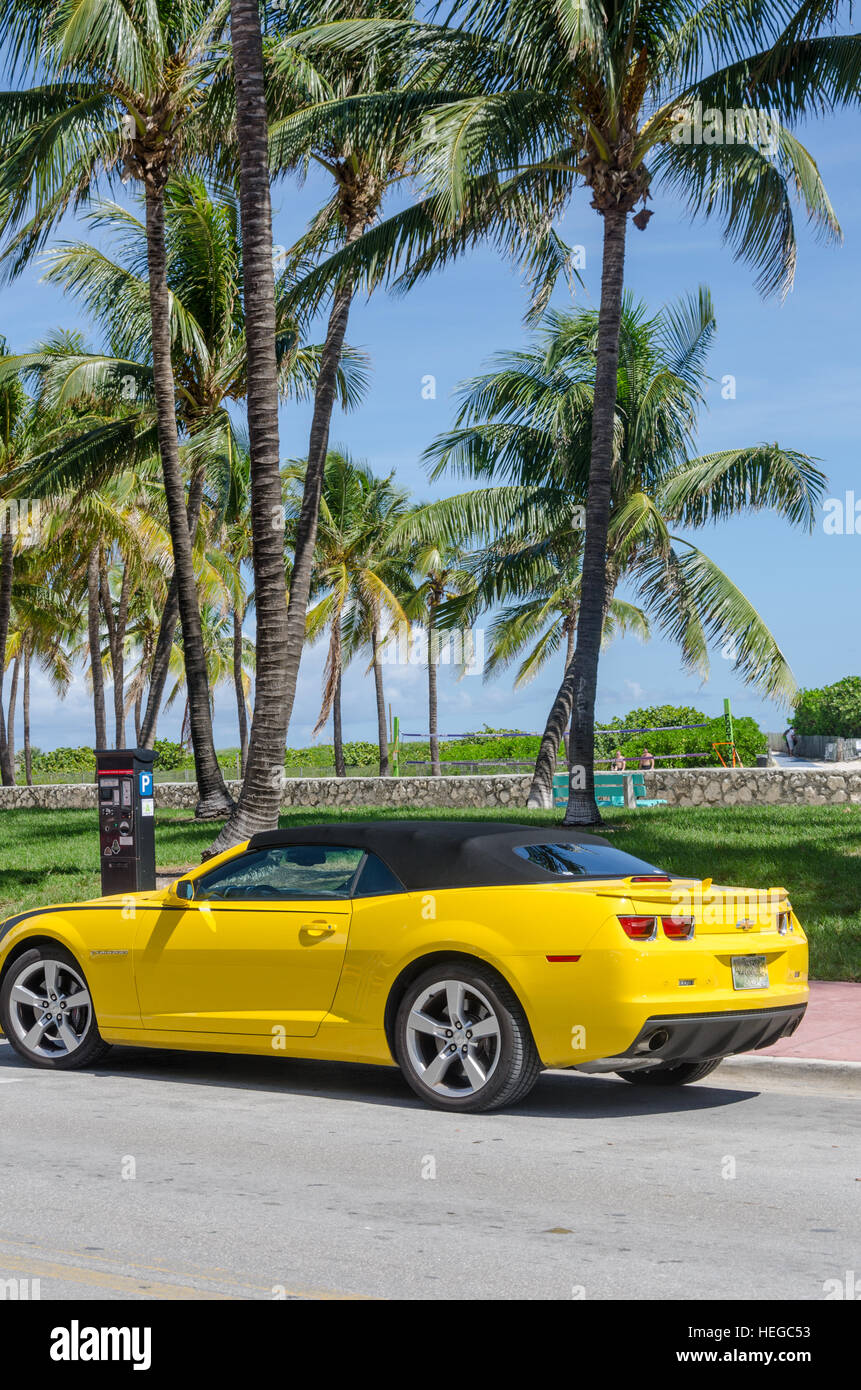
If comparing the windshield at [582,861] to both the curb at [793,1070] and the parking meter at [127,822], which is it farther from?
the parking meter at [127,822]

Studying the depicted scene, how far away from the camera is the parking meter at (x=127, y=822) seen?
13531 mm

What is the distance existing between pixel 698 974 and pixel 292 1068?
2966 mm

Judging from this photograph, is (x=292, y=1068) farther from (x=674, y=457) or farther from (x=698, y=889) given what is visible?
(x=674, y=457)

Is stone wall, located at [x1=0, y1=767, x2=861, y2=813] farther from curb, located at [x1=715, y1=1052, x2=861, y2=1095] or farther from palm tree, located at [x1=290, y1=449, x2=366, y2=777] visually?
curb, located at [x1=715, y1=1052, x2=861, y2=1095]

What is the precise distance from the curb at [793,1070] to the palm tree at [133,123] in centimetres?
1297

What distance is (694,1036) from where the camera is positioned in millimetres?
7070

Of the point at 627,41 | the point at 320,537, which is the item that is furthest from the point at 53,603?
the point at 627,41

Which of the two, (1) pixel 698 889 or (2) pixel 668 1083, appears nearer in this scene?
(1) pixel 698 889

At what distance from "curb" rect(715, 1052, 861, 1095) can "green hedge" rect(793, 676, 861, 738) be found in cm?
3371

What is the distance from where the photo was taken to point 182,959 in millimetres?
8109

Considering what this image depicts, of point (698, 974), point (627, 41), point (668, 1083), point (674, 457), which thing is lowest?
point (668, 1083)

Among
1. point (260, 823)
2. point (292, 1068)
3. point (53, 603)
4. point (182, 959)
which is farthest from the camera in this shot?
point (53, 603)

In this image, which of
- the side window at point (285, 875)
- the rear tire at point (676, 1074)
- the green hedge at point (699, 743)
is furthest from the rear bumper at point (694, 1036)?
the green hedge at point (699, 743)
